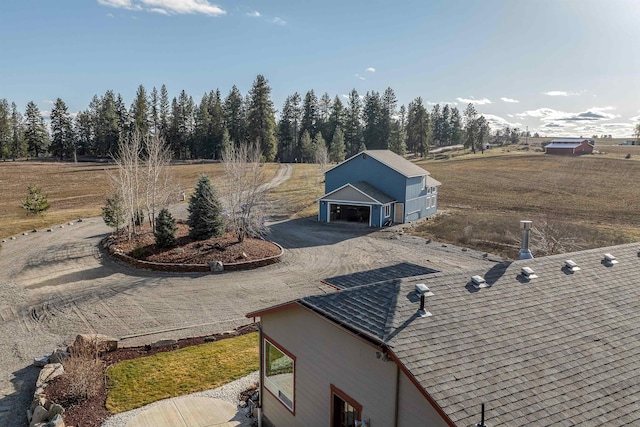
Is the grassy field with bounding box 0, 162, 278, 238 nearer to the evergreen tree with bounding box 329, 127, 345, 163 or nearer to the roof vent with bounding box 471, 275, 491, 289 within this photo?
the evergreen tree with bounding box 329, 127, 345, 163

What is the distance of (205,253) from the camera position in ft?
77.8

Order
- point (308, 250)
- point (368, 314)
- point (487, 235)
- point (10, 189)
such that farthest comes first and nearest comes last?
1. point (10, 189)
2. point (487, 235)
3. point (308, 250)
4. point (368, 314)

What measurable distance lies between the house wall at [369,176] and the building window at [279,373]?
2768 cm

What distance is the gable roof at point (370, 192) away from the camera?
35.0 meters

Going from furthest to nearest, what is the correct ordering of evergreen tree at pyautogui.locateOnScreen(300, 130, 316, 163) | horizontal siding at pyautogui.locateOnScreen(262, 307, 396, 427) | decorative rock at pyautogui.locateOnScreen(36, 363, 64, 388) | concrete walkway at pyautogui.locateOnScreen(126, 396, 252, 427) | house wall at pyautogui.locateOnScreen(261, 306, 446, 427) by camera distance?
evergreen tree at pyautogui.locateOnScreen(300, 130, 316, 163) → decorative rock at pyautogui.locateOnScreen(36, 363, 64, 388) → concrete walkway at pyautogui.locateOnScreen(126, 396, 252, 427) → horizontal siding at pyautogui.locateOnScreen(262, 307, 396, 427) → house wall at pyautogui.locateOnScreen(261, 306, 446, 427)

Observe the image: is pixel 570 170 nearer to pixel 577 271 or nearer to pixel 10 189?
pixel 577 271

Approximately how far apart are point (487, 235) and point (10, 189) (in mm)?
52226

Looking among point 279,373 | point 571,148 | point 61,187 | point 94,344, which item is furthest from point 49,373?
point 571,148

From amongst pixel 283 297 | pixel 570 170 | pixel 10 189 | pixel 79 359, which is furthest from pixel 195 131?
pixel 79 359

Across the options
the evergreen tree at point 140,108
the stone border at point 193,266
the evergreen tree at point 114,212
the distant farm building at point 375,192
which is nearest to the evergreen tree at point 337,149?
the distant farm building at point 375,192

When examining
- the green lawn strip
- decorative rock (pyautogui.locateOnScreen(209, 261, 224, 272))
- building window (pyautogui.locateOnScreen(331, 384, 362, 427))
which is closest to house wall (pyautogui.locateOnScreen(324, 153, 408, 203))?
decorative rock (pyautogui.locateOnScreen(209, 261, 224, 272))

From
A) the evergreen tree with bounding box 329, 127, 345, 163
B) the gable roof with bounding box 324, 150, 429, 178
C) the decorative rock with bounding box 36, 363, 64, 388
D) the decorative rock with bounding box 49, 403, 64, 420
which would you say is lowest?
the decorative rock with bounding box 36, 363, 64, 388

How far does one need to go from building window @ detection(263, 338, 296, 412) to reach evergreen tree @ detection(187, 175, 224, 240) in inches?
637

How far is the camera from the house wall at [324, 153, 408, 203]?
36478 millimetres
